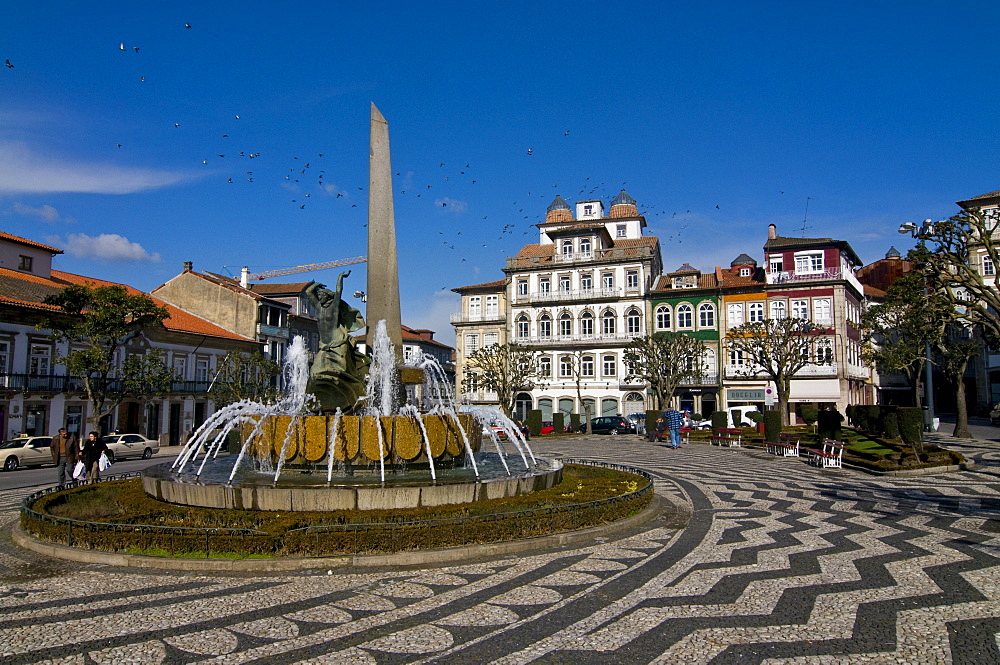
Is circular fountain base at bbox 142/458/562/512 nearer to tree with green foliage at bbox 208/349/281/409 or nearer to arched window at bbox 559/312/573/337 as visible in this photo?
tree with green foliage at bbox 208/349/281/409

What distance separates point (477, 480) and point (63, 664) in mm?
6955

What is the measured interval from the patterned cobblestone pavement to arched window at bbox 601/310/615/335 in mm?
42981

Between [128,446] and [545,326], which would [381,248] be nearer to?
[128,446]

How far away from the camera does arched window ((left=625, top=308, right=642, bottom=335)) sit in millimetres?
53406

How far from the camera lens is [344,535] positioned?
8938 mm

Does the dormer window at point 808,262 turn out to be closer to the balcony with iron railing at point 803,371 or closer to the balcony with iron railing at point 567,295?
the balcony with iron railing at point 803,371

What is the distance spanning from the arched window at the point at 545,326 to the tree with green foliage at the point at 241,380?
21407mm

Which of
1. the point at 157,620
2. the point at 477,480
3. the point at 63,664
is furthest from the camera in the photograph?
the point at 477,480

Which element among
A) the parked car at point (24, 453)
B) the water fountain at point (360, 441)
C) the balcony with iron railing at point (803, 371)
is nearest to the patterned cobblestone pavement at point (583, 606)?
the water fountain at point (360, 441)

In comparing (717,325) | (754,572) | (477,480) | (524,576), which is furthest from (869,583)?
(717,325)

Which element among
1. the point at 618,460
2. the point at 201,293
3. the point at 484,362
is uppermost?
the point at 201,293

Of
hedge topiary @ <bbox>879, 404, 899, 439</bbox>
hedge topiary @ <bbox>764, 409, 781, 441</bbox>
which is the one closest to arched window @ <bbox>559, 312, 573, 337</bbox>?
hedge topiary @ <bbox>764, 409, 781, 441</bbox>

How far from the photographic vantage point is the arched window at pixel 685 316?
172ft

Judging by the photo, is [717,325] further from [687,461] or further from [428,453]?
[428,453]
